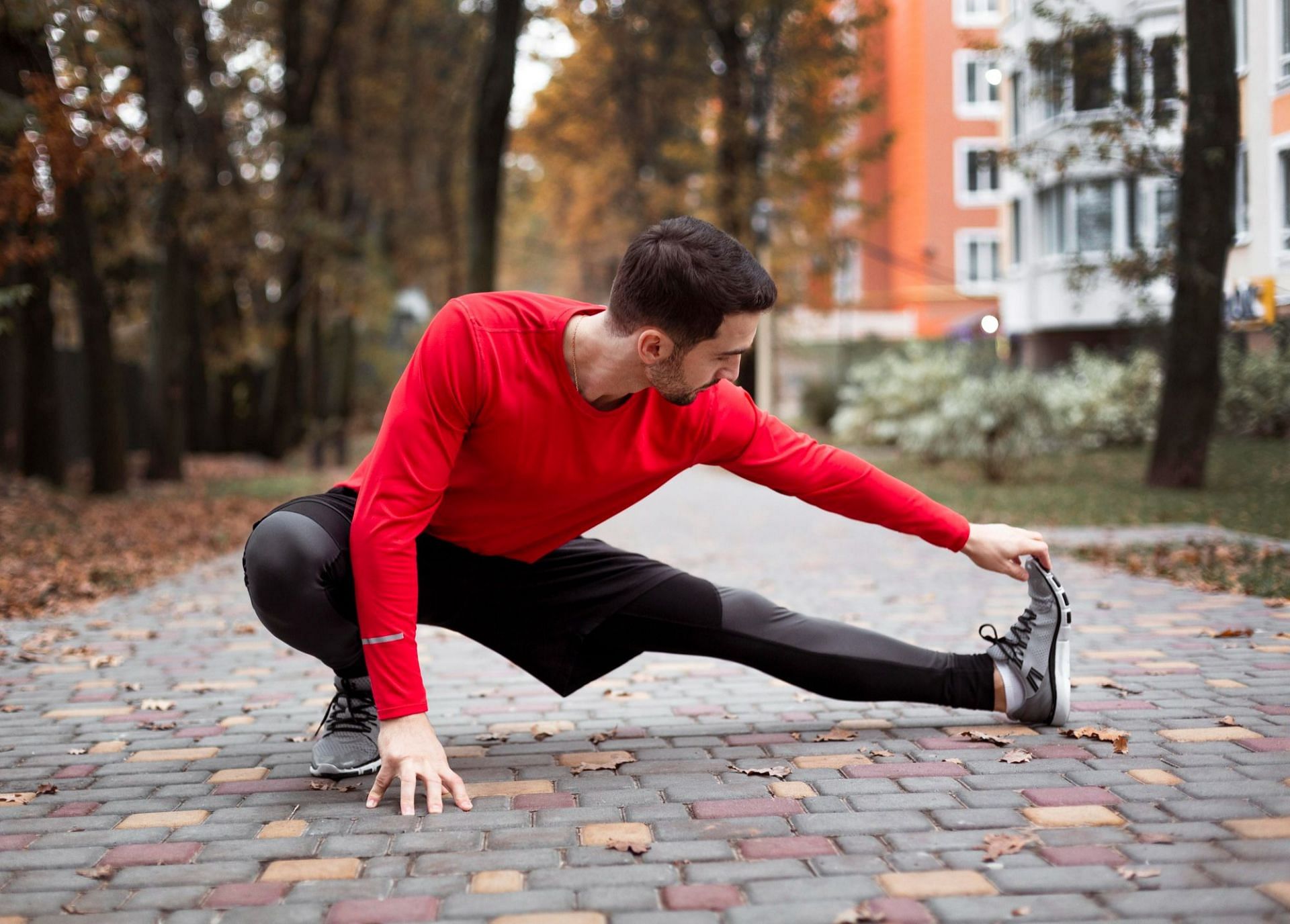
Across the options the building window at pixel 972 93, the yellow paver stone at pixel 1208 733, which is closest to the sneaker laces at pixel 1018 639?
the yellow paver stone at pixel 1208 733

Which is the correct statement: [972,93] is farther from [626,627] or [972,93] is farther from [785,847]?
[785,847]

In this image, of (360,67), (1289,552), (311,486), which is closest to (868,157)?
(360,67)

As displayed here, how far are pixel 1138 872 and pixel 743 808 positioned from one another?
989mm

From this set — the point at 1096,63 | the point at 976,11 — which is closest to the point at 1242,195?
the point at 1096,63

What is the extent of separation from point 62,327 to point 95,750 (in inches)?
845

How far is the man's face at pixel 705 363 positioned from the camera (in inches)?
129

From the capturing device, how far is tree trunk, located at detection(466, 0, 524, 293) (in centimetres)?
1830

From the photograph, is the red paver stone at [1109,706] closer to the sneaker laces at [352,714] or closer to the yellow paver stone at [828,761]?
the yellow paver stone at [828,761]

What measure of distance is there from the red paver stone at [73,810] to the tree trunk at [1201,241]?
1171 centimetres

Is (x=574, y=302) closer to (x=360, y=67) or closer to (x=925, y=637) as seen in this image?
(x=925, y=637)

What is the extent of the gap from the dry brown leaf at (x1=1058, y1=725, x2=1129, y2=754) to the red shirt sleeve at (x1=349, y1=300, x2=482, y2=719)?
2.01 meters

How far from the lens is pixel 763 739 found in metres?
4.20

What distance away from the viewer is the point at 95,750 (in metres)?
4.25

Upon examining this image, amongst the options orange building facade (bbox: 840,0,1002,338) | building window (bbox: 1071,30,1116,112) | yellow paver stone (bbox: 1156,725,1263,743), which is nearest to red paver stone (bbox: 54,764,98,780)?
yellow paver stone (bbox: 1156,725,1263,743)
